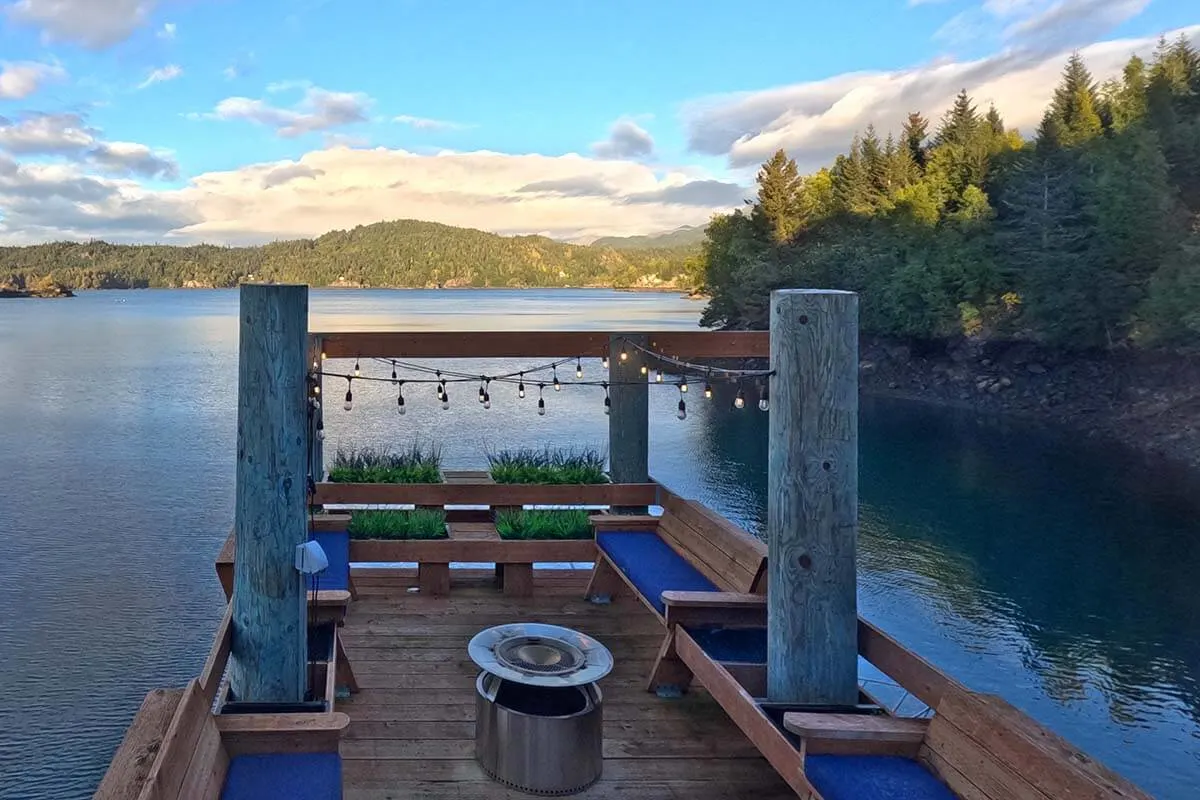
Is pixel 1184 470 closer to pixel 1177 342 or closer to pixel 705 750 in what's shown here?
pixel 1177 342

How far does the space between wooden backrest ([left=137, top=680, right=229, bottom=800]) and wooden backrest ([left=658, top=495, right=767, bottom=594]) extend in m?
2.79

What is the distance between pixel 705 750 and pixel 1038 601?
967cm

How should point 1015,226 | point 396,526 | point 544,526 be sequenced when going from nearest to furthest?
point 396,526 → point 544,526 → point 1015,226

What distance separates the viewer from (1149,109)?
3047 centimetres

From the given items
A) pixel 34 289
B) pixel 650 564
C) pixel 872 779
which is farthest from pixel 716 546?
pixel 34 289

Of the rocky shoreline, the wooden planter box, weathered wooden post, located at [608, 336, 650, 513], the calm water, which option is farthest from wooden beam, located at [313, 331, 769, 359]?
the rocky shoreline

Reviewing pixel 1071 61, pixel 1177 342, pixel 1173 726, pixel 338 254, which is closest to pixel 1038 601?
pixel 1173 726

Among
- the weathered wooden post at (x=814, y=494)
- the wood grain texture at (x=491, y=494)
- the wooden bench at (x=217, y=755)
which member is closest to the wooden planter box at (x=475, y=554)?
the wood grain texture at (x=491, y=494)

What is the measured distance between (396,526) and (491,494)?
0.88m

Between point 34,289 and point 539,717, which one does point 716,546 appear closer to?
point 539,717

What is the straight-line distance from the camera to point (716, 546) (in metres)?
5.82

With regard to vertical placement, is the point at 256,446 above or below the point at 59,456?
→ above

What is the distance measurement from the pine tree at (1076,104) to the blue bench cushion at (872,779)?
121ft

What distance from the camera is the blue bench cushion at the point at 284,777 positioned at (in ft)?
11.0
